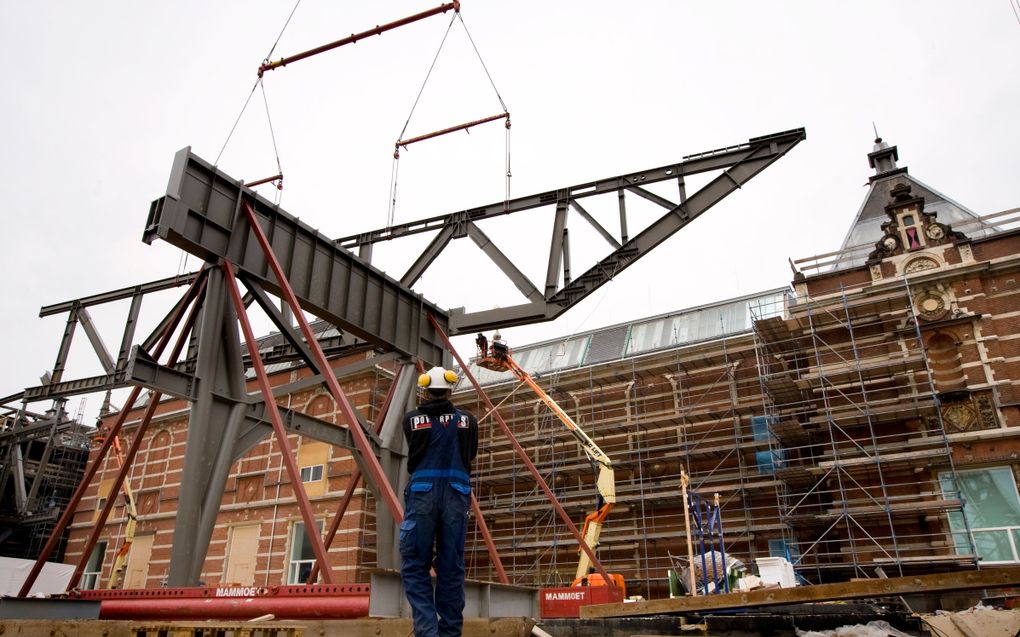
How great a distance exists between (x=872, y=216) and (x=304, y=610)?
2318 centimetres

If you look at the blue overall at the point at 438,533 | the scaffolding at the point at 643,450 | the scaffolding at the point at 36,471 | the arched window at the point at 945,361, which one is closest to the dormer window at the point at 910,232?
the arched window at the point at 945,361

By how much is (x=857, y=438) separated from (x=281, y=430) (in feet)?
51.6

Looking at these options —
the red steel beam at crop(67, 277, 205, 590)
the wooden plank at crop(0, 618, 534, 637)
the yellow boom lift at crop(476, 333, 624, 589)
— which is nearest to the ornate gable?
the yellow boom lift at crop(476, 333, 624, 589)

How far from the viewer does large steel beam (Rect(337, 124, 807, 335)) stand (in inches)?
473

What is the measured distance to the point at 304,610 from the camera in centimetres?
604

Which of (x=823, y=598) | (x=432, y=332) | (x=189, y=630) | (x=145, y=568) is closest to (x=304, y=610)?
(x=189, y=630)

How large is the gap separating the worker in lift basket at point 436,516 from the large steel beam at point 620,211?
7.55 metres

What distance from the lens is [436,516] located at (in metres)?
4.64

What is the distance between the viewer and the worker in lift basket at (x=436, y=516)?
449cm

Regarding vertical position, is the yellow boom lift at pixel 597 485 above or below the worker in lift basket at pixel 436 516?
above

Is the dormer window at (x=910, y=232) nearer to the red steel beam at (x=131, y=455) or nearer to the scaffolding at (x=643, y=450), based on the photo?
the scaffolding at (x=643, y=450)

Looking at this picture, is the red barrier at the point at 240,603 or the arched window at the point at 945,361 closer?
the red barrier at the point at 240,603

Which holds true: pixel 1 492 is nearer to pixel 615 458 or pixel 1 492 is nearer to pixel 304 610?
pixel 615 458

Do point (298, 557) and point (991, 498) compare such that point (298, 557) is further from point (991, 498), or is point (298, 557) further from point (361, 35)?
point (991, 498)
